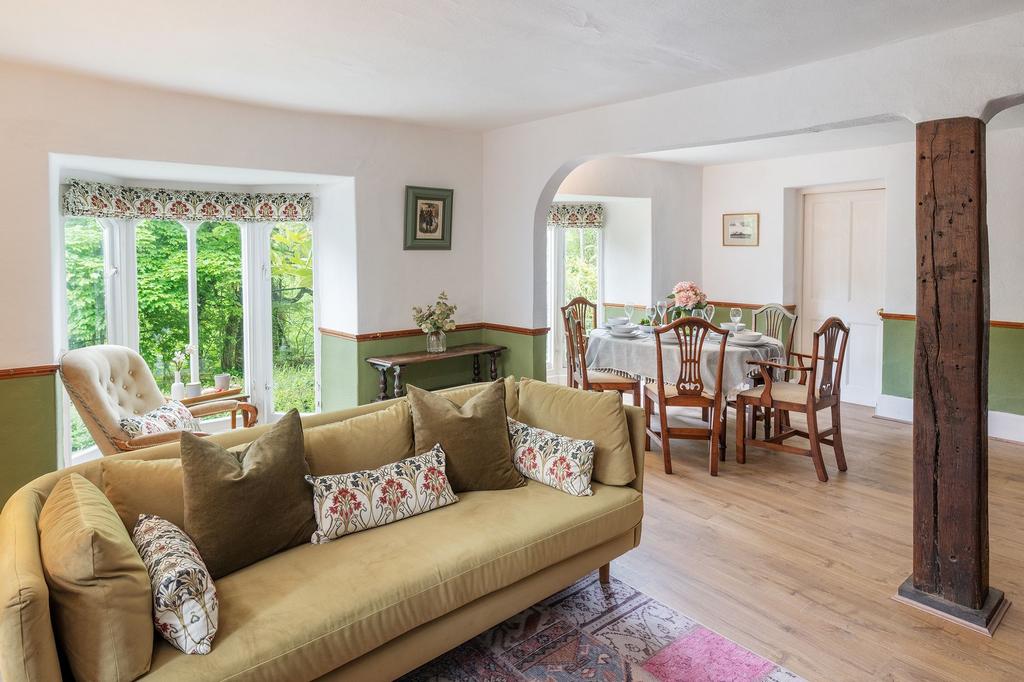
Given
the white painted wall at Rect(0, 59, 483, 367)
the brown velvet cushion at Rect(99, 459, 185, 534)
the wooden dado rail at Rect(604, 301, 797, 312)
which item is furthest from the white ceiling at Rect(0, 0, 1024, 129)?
the wooden dado rail at Rect(604, 301, 797, 312)

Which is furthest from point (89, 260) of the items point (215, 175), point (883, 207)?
point (883, 207)

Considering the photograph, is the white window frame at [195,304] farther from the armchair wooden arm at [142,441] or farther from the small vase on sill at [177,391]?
the armchair wooden arm at [142,441]

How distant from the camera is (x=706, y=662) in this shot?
2316 millimetres

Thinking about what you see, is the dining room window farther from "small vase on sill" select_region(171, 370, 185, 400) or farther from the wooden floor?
"small vase on sill" select_region(171, 370, 185, 400)

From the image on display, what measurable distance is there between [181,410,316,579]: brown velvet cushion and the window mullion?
9.07 feet

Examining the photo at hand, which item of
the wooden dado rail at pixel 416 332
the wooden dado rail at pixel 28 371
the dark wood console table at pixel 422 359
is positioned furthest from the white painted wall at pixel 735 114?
the wooden dado rail at pixel 28 371

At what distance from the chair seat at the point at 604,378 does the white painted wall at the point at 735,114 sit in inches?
21.2

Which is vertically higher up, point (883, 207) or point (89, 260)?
point (883, 207)

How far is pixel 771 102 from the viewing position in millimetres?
3365

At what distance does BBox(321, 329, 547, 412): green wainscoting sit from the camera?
15.5 ft

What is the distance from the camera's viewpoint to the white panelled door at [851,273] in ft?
19.5

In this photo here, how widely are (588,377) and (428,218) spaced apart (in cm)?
164

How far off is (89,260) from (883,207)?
20.4 feet

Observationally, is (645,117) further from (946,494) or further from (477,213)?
(946,494)
